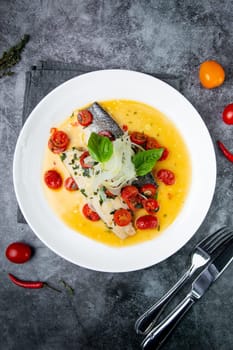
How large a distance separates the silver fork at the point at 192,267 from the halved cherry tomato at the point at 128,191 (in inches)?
32.1

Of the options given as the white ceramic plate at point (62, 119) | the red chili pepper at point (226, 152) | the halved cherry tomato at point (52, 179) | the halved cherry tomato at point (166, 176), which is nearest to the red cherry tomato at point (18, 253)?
the white ceramic plate at point (62, 119)

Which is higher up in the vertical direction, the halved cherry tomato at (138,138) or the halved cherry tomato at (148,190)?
the halved cherry tomato at (138,138)

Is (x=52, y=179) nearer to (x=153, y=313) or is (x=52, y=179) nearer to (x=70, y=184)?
(x=70, y=184)

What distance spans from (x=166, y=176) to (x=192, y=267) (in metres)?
0.93

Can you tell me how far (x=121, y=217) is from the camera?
168 inches

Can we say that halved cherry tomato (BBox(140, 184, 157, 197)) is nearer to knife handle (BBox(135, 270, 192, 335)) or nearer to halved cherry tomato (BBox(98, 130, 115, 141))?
halved cherry tomato (BBox(98, 130, 115, 141))

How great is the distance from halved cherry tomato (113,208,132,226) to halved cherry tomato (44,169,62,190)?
67 centimetres

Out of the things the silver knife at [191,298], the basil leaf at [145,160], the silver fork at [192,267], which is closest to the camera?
the basil leaf at [145,160]

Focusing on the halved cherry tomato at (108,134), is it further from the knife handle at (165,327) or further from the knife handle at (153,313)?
the knife handle at (165,327)

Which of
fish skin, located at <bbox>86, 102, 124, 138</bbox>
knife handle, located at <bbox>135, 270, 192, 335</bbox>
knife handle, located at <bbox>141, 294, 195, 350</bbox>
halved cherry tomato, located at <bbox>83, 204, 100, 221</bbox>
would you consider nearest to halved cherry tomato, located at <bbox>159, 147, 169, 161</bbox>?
fish skin, located at <bbox>86, 102, 124, 138</bbox>

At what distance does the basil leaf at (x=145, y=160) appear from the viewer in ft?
13.3

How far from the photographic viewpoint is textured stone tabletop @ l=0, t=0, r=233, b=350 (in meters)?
4.50

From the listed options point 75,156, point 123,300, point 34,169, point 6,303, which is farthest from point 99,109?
point 6,303

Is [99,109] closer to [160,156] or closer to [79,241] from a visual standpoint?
[160,156]
